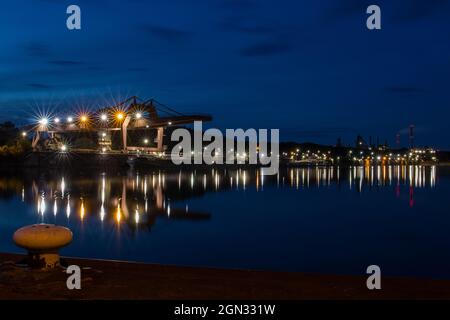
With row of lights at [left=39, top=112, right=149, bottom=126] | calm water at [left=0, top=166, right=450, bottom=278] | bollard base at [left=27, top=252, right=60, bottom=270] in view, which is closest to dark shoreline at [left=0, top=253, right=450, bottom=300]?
bollard base at [left=27, top=252, right=60, bottom=270]

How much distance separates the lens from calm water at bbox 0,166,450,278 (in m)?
15.3

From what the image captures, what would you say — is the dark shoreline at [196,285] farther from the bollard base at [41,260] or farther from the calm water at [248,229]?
the calm water at [248,229]

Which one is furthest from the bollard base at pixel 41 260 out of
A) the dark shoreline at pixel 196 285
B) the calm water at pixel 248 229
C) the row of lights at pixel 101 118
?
the row of lights at pixel 101 118

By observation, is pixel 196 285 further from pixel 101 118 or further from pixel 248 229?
pixel 101 118

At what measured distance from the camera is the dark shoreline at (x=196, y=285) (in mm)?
6918

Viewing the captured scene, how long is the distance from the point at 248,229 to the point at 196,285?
14.7 meters

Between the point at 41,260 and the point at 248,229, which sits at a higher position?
the point at 41,260

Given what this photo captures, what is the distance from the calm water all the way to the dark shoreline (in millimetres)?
6201

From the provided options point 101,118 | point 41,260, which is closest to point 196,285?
point 41,260

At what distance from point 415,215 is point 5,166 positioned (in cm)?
5968

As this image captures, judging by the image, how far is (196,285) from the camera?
7535 mm
